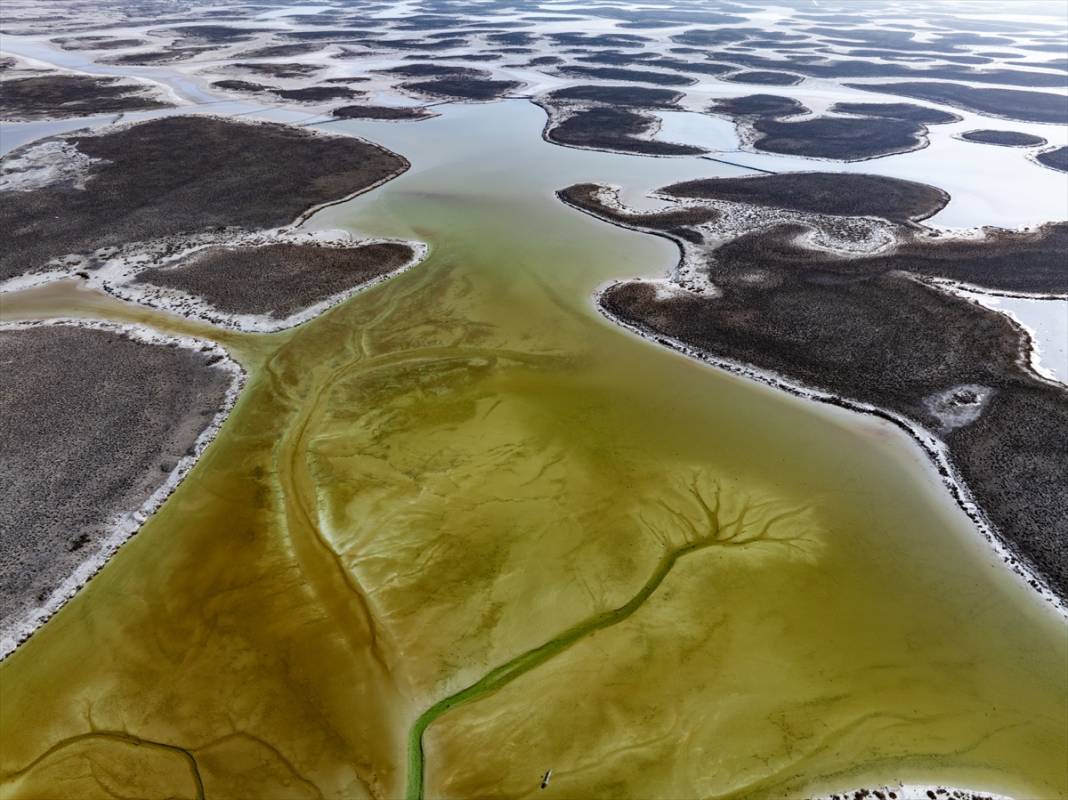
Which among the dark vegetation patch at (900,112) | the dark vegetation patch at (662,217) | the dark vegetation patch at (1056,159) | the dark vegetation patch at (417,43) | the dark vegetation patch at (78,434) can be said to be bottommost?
the dark vegetation patch at (78,434)

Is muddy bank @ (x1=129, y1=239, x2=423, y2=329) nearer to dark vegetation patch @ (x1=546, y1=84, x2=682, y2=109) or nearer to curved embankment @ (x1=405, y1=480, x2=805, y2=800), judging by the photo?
curved embankment @ (x1=405, y1=480, x2=805, y2=800)

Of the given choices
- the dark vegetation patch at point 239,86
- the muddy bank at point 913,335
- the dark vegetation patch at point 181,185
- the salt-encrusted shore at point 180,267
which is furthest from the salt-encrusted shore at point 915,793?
the dark vegetation patch at point 239,86

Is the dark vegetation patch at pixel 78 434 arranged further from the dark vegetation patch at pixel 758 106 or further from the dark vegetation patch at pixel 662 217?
the dark vegetation patch at pixel 758 106

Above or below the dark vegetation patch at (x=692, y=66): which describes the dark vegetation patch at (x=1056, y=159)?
below

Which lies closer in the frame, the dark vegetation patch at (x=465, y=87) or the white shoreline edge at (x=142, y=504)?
the white shoreline edge at (x=142, y=504)

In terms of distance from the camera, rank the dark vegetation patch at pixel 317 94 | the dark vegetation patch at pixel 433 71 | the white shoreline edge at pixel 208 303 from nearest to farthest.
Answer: the white shoreline edge at pixel 208 303
the dark vegetation patch at pixel 317 94
the dark vegetation patch at pixel 433 71

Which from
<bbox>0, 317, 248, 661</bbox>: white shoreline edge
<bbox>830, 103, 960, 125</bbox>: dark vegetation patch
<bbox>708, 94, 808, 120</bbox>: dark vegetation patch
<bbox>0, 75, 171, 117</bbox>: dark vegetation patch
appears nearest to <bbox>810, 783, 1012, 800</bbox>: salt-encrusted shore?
<bbox>0, 317, 248, 661</bbox>: white shoreline edge

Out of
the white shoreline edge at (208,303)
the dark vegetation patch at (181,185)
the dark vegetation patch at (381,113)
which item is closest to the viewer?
the white shoreline edge at (208,303)
